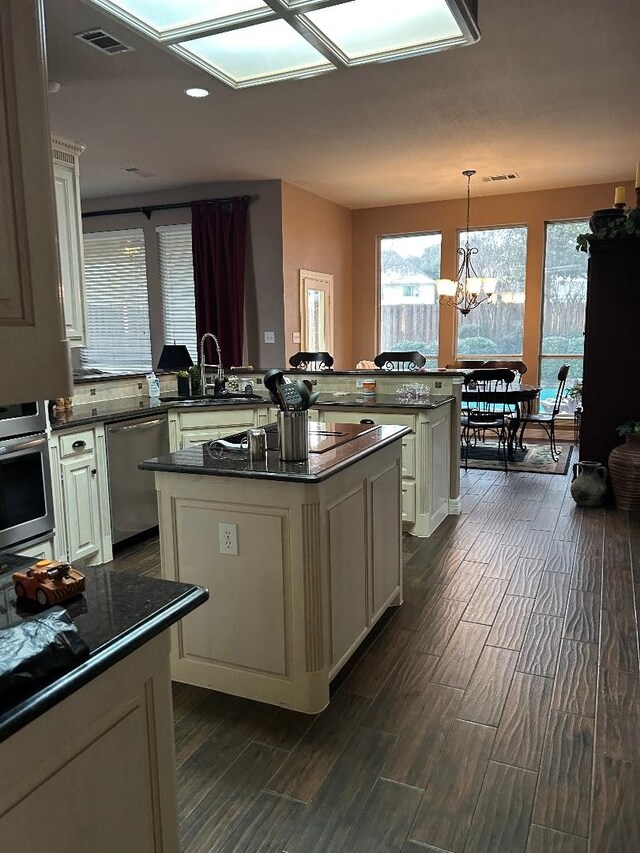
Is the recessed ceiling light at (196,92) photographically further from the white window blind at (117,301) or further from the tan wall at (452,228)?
the tan wall at (452,228)

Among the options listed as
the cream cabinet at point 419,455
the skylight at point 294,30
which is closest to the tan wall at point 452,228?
the cream cabinet at point 419,455

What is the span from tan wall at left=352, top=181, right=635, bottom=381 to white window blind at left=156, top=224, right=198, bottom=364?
7.99 ft

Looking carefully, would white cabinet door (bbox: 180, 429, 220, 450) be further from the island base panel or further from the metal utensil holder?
the metal utensil holder

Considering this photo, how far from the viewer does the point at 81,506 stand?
3676 mm

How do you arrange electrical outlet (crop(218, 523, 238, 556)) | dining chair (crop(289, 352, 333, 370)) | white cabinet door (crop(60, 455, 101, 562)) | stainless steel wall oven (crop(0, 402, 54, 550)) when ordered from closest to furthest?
1. electrical outlet (crop(218, 523, 238, 556))
2. stainless steel wall oven (crop(0, 402, 54, 550))
3. white cabinet door (crop(60, 455, 101, 562))
4. dining chair (crop(289, 352, 333, 370))

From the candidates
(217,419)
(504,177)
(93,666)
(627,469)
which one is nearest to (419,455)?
(217,419)

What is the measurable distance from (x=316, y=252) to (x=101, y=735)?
23.4 feet

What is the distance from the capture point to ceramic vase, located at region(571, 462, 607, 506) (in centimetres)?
491

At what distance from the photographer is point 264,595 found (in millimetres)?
2322

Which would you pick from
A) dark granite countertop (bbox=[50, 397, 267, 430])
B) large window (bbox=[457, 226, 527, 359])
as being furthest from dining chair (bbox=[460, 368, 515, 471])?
dark granite countertop (bbox=[50, 397, 267, 430])

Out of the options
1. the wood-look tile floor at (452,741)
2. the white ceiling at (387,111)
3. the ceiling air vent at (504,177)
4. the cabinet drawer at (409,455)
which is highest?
the ceiling air vent at (504,177)

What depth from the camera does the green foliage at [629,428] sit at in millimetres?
4766

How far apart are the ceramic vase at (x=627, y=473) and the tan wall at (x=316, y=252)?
3.65 m

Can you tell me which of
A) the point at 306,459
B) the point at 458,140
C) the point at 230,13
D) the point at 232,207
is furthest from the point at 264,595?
the point at 232,207
